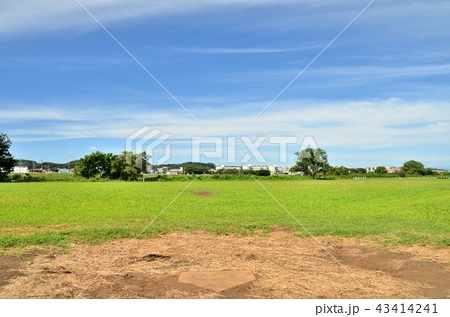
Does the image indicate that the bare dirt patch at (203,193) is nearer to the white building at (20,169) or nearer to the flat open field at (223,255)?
the flat open field at (223,255)

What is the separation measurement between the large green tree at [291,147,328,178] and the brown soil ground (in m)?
30.7

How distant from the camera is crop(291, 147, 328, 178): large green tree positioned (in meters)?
41.9

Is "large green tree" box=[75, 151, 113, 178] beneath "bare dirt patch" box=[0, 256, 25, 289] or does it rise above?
above

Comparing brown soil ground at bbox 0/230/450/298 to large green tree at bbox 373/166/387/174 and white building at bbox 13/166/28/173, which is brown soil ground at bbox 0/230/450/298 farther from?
white building at bbox 13/166/28/173

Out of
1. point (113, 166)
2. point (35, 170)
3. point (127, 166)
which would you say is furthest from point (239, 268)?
point (35, 170)

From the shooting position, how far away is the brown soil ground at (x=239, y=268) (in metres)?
6.84

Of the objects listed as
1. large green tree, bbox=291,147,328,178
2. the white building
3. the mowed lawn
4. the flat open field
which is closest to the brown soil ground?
the flat open field

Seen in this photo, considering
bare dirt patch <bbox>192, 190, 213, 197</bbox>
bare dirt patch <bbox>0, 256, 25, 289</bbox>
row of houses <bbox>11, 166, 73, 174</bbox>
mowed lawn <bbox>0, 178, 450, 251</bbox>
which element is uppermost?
row of houses <bbox>11, 166, 73, 174</bbox>

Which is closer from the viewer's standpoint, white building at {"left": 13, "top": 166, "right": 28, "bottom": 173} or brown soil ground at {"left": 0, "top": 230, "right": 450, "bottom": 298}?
brown soil ground at {"left": 0, "top": 230, "right": 450, "bottom": 298}

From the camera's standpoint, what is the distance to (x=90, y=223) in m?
15.6

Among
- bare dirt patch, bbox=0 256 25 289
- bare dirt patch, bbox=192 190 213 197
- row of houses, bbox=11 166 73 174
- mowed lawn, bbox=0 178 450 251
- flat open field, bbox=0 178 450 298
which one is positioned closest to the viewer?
flat open field, bbox=0 178 450 298

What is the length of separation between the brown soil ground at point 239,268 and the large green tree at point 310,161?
30.7m

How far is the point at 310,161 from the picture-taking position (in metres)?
43.5

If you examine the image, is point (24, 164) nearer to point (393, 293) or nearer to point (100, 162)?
point (100, 162)
